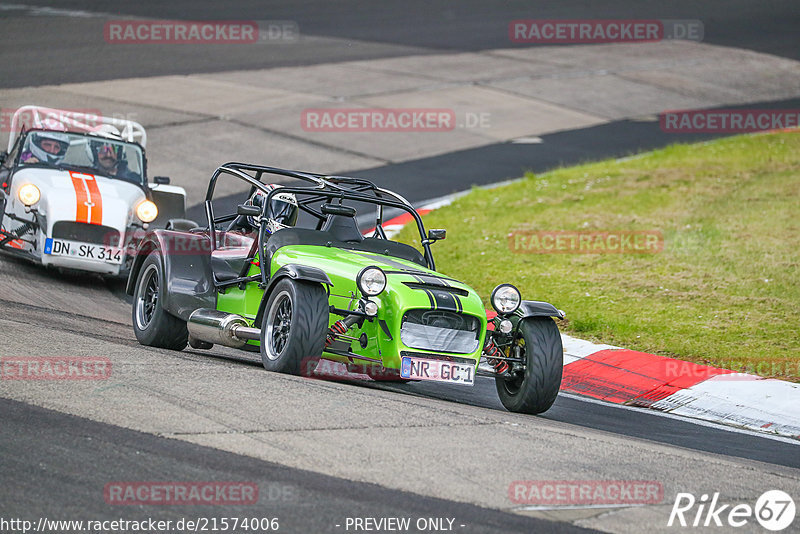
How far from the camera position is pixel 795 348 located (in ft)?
35.2

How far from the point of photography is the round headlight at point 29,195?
12516 millimetres

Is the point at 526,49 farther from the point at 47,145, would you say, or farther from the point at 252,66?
the point at 47,145

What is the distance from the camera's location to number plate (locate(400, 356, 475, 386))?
25.8 ft

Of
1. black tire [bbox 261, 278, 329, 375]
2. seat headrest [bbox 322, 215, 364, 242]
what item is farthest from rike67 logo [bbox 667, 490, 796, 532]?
seat headrest [bbox 322, 215, 364, 242]

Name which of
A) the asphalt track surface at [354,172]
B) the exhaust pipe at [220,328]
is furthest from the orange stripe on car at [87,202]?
the exhaust pipe at [220,328]

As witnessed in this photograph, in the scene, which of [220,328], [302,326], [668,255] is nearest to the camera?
[302,326]

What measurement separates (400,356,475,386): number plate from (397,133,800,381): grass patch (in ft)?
11.3

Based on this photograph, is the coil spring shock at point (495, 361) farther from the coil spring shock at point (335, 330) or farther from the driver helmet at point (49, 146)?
the driver helmet at point (49, 146)

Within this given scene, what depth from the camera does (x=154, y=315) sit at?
32.1ft

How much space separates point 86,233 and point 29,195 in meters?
0.82

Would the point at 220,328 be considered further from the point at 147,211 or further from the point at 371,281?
the point at 147,211

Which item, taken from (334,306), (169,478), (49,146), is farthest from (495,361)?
(49,146)

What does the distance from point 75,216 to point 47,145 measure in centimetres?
199

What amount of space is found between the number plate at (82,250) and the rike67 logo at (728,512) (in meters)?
8.12
